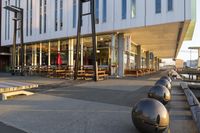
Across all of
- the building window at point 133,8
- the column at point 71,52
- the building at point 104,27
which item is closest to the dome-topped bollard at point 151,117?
the building at point 104,27

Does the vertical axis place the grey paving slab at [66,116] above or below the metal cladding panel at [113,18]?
below

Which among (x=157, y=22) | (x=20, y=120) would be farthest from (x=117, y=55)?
(x=20, y=120)

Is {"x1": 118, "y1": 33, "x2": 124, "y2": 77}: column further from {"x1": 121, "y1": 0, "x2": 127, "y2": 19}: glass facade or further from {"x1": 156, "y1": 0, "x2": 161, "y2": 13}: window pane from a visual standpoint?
{"x1": 156, "y1": 0, "x2": 161, "y2": 13}: window pane

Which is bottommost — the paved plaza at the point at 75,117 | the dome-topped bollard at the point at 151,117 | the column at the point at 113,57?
the paved plaza at the point at 75,117

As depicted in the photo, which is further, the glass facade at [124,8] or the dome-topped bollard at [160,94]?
the glass facade at [124,8]

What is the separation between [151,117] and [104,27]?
67.7 ft

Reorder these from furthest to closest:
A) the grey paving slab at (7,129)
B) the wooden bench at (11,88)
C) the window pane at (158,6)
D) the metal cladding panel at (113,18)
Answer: the window pane at (158,6) < the metal cladding panel at (113,18) < the wooden bench at (11,88) < the grey paving slab at (7,129)

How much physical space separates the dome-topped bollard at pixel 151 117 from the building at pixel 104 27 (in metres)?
16.6

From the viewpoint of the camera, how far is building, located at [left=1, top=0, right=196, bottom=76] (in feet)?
72.0

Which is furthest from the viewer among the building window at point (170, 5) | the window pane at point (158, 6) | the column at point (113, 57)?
the column at point (113, 57)

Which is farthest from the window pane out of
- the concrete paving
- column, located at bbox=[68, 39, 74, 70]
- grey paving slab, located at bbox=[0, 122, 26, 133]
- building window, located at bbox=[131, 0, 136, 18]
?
grey paving slab, located at bbox=[0, 122, 26, 133]

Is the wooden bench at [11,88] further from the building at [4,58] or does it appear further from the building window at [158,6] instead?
the building at [4,58]

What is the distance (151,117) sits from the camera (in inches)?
200

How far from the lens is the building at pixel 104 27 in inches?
864
